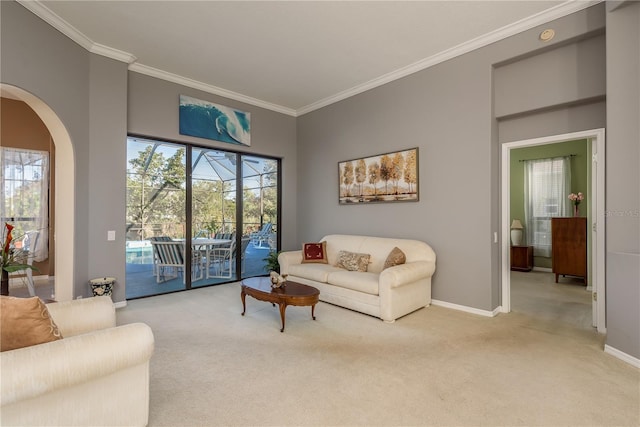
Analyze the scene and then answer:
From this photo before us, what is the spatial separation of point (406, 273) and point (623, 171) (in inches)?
86.0

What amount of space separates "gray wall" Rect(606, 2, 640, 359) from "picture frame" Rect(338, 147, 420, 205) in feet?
6.92

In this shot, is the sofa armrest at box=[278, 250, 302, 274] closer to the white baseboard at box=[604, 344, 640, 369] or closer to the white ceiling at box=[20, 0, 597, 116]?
the white ceiling at box=[20, 0, 597, 116]

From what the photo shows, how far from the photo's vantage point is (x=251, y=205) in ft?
19.9

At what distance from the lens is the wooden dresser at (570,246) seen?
551 cm

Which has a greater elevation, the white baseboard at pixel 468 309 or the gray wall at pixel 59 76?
the gray wall at pixel 59 76

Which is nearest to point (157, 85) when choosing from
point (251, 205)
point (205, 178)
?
point (205, 178)

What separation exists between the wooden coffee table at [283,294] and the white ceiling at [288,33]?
118 inches

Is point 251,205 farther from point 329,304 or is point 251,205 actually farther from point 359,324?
point 359,324

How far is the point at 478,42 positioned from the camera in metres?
3.85

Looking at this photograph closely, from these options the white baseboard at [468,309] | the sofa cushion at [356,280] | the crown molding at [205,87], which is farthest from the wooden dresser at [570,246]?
the crown molding at [205,87]

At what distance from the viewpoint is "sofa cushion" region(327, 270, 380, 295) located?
12.3 feet

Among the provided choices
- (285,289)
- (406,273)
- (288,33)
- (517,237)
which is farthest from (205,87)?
(517,237)

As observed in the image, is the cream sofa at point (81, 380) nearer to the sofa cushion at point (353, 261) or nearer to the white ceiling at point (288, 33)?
the sofa cushion at point (353, 261)

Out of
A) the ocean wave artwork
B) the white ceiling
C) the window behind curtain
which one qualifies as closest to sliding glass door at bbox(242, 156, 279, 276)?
the ocean wave artwork
